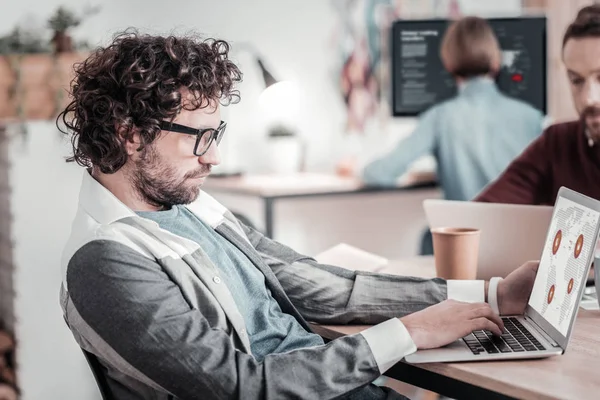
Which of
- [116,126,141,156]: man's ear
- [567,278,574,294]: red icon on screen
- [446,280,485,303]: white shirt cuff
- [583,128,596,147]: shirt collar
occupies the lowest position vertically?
[446,280,485,303]: white shirt cuff

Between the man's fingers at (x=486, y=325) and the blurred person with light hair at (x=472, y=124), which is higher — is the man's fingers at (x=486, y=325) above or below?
below

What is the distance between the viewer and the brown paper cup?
194 centimetres

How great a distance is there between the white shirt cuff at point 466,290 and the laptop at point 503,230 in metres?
0.22

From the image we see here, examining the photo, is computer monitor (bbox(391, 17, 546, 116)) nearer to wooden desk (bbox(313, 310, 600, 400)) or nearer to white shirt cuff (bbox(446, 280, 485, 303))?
white shirt cuff (bbox(446, 280, 485, 303))

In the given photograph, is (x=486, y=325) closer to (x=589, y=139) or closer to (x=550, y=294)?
(x=550, y=294)

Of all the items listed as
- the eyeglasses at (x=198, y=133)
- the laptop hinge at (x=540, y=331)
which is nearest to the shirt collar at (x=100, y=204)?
the eyeglasses at (x=198, y=133)

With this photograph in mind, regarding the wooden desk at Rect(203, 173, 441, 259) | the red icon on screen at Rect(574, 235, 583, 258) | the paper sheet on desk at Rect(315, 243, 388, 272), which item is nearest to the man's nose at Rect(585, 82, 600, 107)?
the paper sheet on desk at Rect(315, 243, 388, 272)

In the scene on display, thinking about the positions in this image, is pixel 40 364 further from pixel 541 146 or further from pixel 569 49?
pixel 569 49

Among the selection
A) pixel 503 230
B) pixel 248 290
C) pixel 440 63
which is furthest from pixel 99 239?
pixel 440 63

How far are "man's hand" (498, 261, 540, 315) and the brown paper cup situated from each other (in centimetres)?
18

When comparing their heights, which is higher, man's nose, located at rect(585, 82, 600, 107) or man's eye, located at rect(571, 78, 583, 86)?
man's eye, located at rect(571, 78, 583, 86)

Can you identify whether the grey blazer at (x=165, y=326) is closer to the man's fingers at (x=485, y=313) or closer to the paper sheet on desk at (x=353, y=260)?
the man's fingers at (x=485, y=313)

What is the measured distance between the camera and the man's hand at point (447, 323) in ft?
4.87

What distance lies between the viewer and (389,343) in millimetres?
1439
